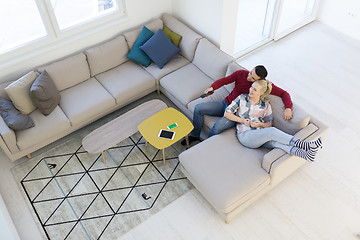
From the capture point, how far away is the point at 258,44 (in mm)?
5938

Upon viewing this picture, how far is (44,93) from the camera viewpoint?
4250 mm

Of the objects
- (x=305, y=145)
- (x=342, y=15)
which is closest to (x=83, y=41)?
(x=305, y=145)

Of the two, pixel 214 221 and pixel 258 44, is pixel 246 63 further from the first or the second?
pixel 214 221

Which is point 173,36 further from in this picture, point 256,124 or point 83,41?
point 256,124

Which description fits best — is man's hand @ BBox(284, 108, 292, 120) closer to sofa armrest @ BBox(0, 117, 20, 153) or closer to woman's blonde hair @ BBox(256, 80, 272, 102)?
woman's blonde hair @ BBox(256, 80, 272, 102)

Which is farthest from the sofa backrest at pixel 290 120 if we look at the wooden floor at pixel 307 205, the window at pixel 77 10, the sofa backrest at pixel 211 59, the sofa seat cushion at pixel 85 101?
the window at pixel 77 10

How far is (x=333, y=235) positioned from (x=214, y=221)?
1260 millimetres

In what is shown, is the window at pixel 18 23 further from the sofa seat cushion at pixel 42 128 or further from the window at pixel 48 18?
the sofa seat cushion at pixel 42 128

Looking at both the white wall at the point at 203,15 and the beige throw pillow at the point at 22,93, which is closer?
the beige throw pillow at the point at 22,93

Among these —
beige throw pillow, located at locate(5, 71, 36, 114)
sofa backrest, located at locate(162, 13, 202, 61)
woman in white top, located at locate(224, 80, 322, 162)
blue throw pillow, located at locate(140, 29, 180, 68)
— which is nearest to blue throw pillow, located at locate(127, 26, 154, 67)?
blue throw pillow, located at locate(140, 29, 180, 68)

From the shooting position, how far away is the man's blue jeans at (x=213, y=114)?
13.4ft

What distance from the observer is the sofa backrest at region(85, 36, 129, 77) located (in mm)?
4855

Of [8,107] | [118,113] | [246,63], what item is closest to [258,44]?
[246,63]

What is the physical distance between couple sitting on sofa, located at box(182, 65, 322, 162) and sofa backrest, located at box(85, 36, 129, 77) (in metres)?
1.59
